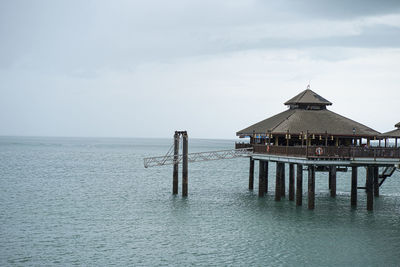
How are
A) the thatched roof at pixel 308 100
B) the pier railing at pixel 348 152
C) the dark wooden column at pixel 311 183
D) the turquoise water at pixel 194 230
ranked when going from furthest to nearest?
the thatched roof at pixel 308 100
the dark wooden column at pixel 311 183
the pier railing at pixel 348 152
the turquoise water at pixel 194 230

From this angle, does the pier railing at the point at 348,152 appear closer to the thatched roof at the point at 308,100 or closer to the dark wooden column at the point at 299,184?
the dark wooden column at the point at 299,184

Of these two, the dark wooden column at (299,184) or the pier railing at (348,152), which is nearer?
the pier railing at (348,152)

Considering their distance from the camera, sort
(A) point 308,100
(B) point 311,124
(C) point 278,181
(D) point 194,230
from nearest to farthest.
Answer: (D) point 194,230 → (B) point 311,124 → (C) point 278,181 → (A) point 308,100

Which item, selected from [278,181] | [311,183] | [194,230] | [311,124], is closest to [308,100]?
[311,124]

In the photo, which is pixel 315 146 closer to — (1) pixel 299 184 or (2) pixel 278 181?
(1) pixel 299 184

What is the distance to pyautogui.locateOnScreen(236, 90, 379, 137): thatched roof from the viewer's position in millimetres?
39469

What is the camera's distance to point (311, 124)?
4062cm

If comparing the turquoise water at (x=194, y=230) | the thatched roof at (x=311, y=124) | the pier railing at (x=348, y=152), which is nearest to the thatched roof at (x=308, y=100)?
the thatched roof at (x=311, y=124)

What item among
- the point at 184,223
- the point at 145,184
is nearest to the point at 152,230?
the point at 184,223

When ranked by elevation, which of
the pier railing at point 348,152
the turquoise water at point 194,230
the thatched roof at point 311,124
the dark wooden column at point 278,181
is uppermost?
the thatched roof at point 311,124

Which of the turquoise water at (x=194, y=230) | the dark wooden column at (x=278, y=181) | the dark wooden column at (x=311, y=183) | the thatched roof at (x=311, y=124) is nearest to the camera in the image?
the turquoise water at (x=194, y=230)

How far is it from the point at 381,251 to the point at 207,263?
962cm

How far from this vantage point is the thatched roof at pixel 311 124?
1554 inches

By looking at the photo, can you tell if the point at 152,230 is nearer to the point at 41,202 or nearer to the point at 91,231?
the point at 91,231
